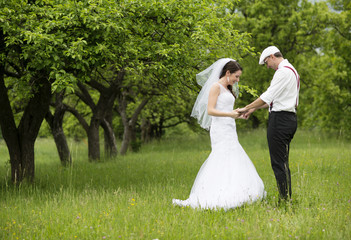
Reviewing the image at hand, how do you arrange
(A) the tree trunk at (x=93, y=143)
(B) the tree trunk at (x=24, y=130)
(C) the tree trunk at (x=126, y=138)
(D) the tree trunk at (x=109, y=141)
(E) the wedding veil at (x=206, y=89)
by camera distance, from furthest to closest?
(C) the tree trunk at (x=126, y=138)
(D) the tree trunk at (x=109, y=141)
(A) the tree trunk at (x=93, y=143)
(B) the tree trunk at (x=24, y=130)
(E) the wedding veil at (x=206, y=89)

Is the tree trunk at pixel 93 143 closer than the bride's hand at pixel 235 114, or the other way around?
the bride's hand at pixel 235 114

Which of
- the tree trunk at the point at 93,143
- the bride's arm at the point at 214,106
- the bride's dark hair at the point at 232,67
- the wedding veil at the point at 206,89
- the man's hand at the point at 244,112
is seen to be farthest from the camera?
the tree trunk at the point at 93,143

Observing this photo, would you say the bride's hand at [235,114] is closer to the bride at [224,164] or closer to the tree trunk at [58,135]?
the bride at [224,164]

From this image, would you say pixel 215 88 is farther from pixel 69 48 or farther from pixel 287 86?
pixel 69 48

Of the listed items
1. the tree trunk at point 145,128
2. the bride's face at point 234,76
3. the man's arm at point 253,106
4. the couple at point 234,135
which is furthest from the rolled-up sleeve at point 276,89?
the tree trunk at point 145,128

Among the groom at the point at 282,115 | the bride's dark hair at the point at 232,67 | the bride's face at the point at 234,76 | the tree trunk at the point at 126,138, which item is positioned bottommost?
the tree trunk at the point at 126,138

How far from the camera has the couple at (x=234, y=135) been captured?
18.5 ft

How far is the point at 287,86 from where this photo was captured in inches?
222

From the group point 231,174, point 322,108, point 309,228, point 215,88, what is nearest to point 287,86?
point 215,88

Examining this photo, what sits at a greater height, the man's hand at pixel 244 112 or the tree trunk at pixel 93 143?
the man's hand at pixel 244 112

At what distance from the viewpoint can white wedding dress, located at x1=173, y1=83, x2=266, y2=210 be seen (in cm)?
586

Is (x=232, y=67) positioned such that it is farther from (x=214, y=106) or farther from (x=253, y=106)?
(x=253, y=106)

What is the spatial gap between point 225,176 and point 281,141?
1.08m

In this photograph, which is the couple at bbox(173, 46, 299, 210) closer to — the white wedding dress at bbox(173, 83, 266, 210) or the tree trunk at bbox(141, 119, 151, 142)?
the white wedding dress at bbox(173, 83, 266, 210)
